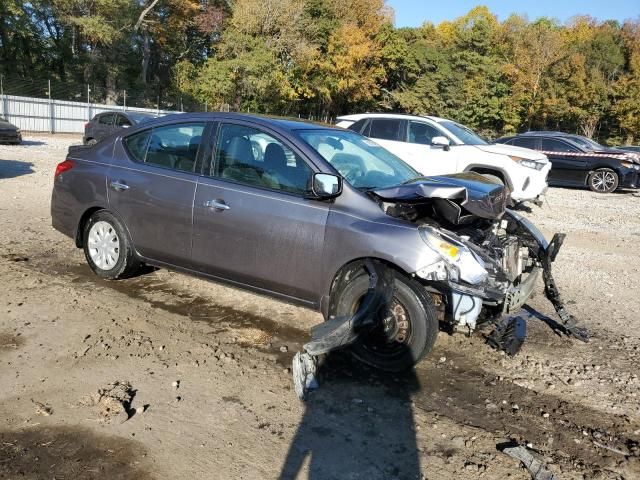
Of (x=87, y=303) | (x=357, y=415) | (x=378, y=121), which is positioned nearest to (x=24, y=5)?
(x=378, y=121)

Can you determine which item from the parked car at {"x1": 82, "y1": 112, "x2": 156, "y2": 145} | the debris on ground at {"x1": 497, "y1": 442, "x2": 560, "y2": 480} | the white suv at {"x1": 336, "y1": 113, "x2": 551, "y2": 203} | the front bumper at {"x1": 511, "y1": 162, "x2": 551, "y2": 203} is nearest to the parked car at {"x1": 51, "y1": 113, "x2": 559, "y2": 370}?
the debris on ground at {"x1": 497, "y1": 442, "x2": 560, "y2": 480}

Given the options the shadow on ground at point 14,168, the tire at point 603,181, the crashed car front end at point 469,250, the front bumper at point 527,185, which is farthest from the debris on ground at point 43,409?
the tire at point 603,181

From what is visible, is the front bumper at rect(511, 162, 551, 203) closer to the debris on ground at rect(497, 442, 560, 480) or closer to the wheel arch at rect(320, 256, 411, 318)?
the wheel arch at rect(320, 256, 411, 318)

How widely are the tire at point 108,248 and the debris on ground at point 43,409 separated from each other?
2138mm

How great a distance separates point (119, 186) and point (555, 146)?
1456 centimetres

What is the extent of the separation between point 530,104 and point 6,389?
2140 inches

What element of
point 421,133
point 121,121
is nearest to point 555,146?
point 421,133

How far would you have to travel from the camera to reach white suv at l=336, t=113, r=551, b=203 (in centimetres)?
1082

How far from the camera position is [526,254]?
190 inches

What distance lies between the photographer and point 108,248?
17.8ft

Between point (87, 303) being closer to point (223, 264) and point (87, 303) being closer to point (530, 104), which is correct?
point (223, 264)

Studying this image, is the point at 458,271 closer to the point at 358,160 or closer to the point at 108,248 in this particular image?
the point at 358,160

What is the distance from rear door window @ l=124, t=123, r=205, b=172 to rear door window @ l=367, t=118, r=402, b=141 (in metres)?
6.93

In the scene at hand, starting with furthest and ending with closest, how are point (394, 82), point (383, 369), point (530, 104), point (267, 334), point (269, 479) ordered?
point (394, 82), point (530, 104), point (267, 334), point (383, 369), point (269, 479)
